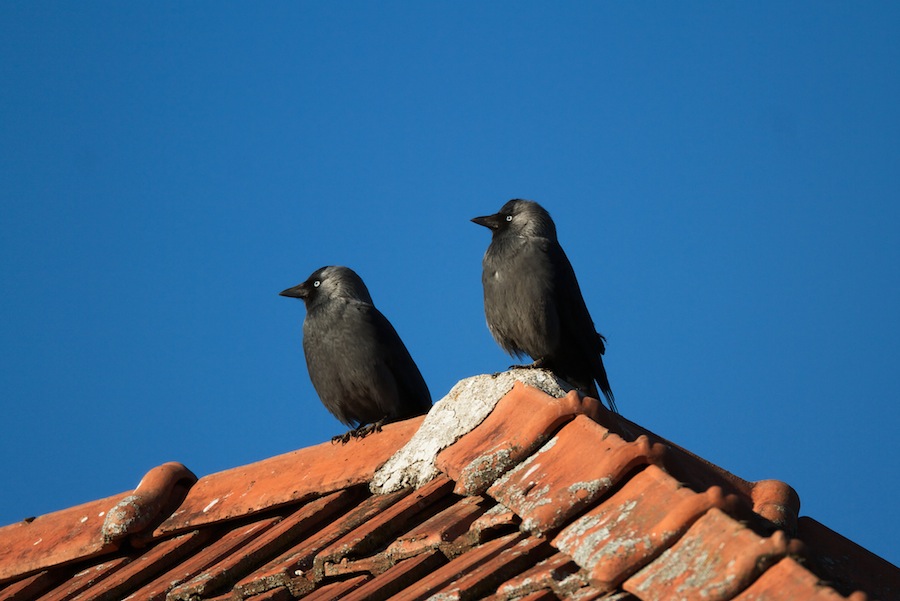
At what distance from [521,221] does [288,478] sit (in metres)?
3.34

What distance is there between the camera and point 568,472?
117 inches

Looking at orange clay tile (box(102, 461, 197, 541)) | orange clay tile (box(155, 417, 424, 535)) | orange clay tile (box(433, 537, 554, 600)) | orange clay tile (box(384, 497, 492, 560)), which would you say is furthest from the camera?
orange clay tile (box(102, 461, 197, 541))

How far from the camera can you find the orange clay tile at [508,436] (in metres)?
3.26

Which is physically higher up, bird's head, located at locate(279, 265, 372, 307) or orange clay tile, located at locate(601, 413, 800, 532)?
bird's head, located at locate(279, 265, 372, 307)

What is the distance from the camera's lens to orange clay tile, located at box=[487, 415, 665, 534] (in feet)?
9.25

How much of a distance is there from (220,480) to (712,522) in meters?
2.45

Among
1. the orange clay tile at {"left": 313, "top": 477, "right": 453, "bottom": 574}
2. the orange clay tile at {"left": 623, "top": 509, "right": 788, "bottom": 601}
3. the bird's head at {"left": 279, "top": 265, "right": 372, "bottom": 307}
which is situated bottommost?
the orange clay tile at {"left": 623, "top": 509, "right": 788, "bottom": 601}

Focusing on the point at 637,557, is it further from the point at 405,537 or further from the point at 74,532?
the point at 74,532

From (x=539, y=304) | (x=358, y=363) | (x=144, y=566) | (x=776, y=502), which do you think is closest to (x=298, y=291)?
(x=358, y=363)

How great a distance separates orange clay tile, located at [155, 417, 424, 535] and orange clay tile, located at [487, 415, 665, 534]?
84 centimetres

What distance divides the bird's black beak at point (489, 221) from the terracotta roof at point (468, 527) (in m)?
3.11

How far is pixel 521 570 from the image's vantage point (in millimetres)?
2764

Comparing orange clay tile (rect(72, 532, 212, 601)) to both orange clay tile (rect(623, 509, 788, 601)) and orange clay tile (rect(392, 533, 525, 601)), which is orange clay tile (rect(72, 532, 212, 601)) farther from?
orange clay tile (rect(623, 509, 788, 601))

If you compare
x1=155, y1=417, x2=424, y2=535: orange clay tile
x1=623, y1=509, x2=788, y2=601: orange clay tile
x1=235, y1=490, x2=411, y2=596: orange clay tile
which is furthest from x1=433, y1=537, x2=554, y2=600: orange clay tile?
x1=155, y1=417, x2=424, y2=535: orange clay tile
